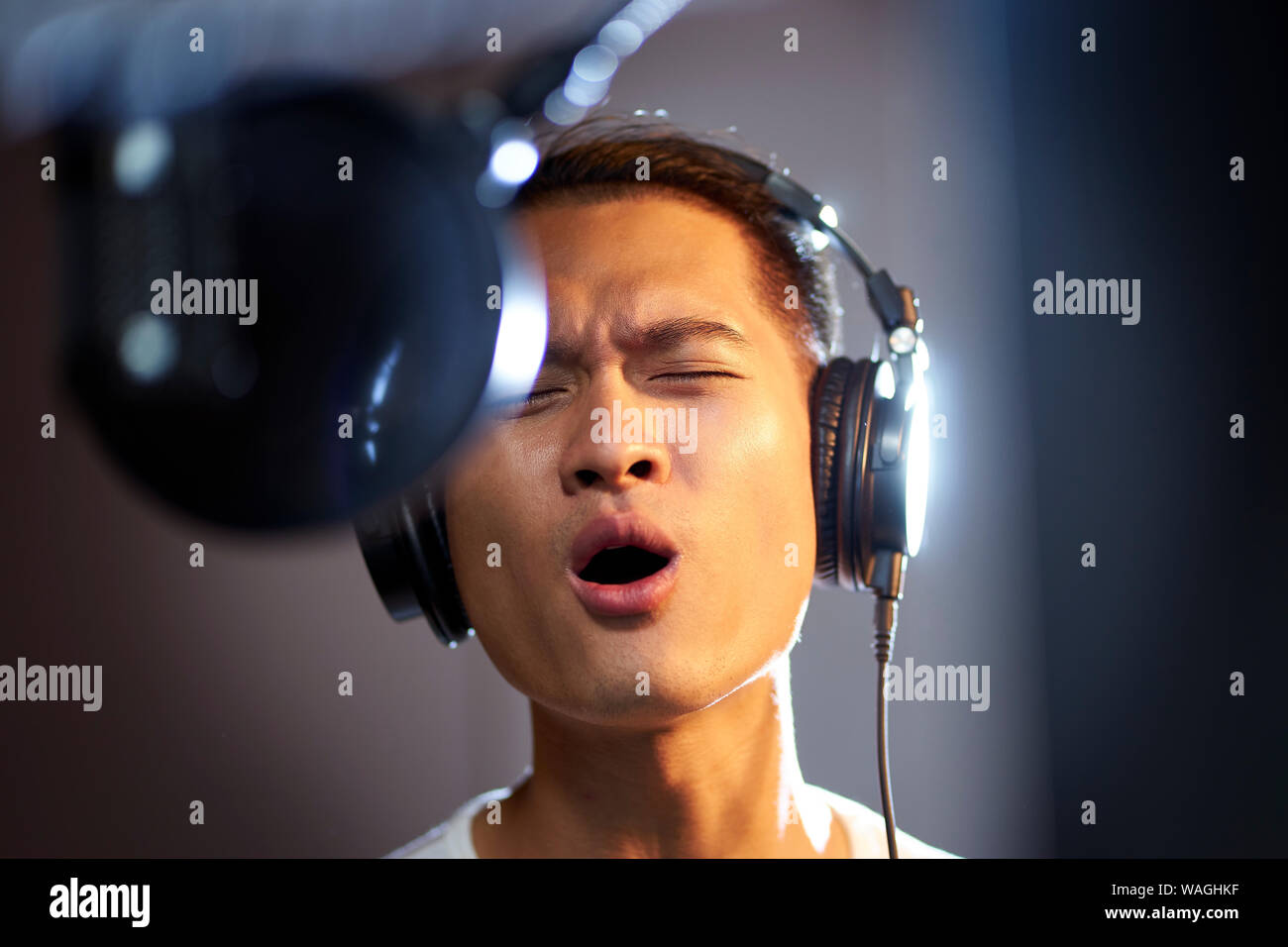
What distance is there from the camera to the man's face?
3.21 feet

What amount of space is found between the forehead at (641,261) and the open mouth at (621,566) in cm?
25

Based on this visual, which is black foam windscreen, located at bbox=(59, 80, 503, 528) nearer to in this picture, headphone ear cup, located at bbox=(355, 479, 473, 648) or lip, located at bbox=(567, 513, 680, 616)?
headphone ear cup, located at bbox=(355, 479, 473, 648)

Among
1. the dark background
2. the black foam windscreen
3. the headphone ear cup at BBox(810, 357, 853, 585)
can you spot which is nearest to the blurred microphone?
the black foam windscreen

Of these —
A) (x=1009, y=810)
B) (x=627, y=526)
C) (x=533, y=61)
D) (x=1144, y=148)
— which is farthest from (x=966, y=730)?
(x=533, y=61)

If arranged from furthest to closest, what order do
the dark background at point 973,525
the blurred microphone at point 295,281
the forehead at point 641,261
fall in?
1. the dark background at point 973,525
2. the forehead at point 641,261
3. the blurred microphone at point 295,281

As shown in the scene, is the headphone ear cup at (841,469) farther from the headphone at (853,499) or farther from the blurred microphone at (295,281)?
the blurred microphone at (295,281)

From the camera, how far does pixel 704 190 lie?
A: 114 cm

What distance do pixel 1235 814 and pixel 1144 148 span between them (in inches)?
31.8

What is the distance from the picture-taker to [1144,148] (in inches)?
48.4

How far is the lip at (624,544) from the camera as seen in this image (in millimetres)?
973

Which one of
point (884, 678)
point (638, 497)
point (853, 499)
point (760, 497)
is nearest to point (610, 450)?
point (638, 497)

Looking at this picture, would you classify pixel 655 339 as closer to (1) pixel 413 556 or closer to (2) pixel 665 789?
(1) pixel 413 556

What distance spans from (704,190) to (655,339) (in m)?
0.22

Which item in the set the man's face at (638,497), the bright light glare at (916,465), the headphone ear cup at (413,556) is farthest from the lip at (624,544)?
the bright light glare at (916,465)
